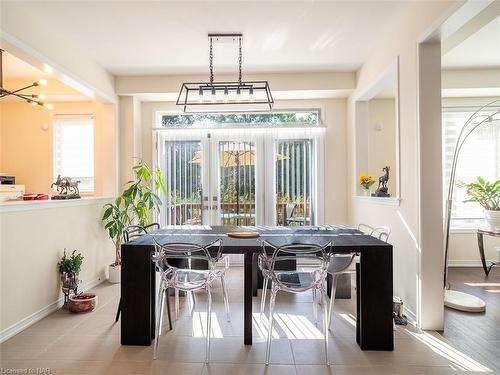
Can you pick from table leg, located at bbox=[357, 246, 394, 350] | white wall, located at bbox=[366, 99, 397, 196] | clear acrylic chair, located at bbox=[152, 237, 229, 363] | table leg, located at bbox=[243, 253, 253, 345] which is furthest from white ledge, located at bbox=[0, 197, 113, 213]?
white wall, located at bbox=[366, 99, 397, 196]

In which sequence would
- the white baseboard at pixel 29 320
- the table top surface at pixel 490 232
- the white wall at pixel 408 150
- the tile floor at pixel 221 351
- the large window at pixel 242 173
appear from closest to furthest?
the tile floor at pixel 221 351 < the white baseboard at pixel 29 320 < the white wall at pixel 408 150 < the table top surface at pixel 490 232 < the large window at pixel 242 173

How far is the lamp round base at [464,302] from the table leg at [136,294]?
9.49 feet

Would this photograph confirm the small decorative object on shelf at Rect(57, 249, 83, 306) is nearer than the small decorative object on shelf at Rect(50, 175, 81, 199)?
Yes

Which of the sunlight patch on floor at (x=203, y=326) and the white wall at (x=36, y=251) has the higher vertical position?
the white wall at (x=36, y=251)

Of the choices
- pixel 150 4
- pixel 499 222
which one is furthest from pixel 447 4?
pixel 499 222

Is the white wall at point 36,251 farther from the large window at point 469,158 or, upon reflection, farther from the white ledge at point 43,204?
the large window at point 469,158

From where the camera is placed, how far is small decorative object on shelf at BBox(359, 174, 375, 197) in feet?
12.6

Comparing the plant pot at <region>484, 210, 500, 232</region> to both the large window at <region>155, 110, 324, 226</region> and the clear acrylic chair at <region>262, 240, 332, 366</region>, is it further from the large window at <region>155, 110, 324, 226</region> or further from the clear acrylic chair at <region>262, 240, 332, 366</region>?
the clear acrylic chair at <region>262, 240, 332, 366</region>

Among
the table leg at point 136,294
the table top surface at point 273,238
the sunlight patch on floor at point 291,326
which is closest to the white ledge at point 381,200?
the table top surface at point 273,238

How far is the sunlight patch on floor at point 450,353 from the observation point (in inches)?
79.1

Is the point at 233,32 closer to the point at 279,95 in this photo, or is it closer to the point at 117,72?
the point at 279,95

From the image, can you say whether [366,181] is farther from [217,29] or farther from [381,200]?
[217,29]

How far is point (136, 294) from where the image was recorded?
2.29 metres

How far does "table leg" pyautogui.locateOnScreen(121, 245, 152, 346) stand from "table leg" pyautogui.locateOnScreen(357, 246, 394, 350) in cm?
164
